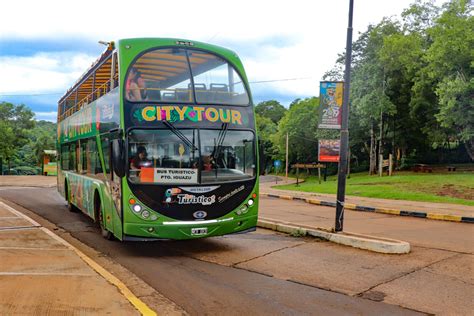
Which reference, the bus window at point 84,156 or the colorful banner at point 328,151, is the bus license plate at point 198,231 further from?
the colorful banner at point 328,151

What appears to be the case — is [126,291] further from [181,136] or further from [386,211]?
[386,211]

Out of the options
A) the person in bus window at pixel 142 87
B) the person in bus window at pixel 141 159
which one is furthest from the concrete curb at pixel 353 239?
the person in bus window at pixel 142 87

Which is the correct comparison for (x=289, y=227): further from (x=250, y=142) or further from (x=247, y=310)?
(x=247, y=310)

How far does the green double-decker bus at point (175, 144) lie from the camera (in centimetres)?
802

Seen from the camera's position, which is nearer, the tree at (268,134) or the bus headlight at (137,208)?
the bus headlight at (137,208)

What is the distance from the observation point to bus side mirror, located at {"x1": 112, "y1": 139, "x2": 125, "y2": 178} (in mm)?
7918

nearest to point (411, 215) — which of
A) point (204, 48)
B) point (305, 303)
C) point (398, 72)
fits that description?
point (204, 48)

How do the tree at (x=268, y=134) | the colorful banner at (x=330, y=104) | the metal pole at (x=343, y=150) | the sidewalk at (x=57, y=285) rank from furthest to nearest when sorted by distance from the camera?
1. the tree at (x=268, y=134)
2. the colorful banner at (x=330, y=104)
3. the metal pole at (x=343, y=150)
4. the sidewalk at (x=57, y=285)

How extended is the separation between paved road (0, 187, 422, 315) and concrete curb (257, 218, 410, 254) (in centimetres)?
25

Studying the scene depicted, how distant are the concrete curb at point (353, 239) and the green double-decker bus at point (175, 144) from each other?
1.92 m

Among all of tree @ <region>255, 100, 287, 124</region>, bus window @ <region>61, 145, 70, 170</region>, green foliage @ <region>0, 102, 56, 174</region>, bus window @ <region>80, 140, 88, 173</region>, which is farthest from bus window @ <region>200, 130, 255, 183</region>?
tree @ <region>255, 100, 287, 124</region>

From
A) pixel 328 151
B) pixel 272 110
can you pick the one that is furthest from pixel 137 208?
pixel 272 110

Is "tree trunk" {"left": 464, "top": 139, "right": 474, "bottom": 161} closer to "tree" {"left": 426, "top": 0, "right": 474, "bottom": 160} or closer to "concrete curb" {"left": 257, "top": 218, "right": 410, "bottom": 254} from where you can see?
"tree" {"left": 426, "top": 0, "right": 474, "bottom": 160}

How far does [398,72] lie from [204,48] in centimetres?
3699
